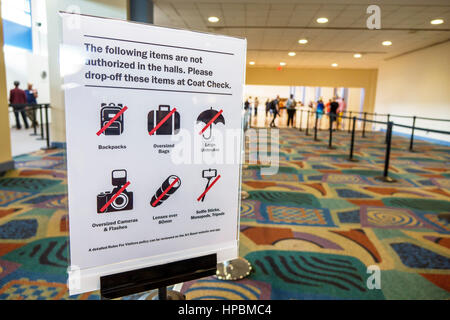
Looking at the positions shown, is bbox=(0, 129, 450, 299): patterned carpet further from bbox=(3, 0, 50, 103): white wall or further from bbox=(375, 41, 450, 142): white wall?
bbox=(3, 0, 50, 103): white wall

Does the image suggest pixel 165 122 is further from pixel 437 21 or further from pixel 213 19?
pixel 437 21

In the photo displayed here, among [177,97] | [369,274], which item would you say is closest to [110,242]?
[177,97]

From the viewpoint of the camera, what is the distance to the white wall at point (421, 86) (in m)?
10.0

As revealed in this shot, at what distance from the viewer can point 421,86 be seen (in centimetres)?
1123

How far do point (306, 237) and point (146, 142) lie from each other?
1.96 m

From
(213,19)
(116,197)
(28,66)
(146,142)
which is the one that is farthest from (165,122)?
(28,66)

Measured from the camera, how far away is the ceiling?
668 cm

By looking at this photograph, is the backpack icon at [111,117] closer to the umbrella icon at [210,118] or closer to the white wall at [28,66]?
the umbrella icon at [210,118]

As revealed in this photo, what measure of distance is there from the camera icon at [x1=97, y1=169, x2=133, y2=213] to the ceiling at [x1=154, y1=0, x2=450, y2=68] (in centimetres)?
426

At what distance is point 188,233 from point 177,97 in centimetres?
48

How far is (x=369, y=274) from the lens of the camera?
6.74ft

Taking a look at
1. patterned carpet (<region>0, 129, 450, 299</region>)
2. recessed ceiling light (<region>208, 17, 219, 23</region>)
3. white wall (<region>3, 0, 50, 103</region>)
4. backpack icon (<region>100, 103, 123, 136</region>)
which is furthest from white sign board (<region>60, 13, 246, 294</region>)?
white wall (<region>3, 0, 50, 103</region>)

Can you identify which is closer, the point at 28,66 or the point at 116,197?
the point at 116,197

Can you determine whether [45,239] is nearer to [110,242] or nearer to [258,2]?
[110,242]
